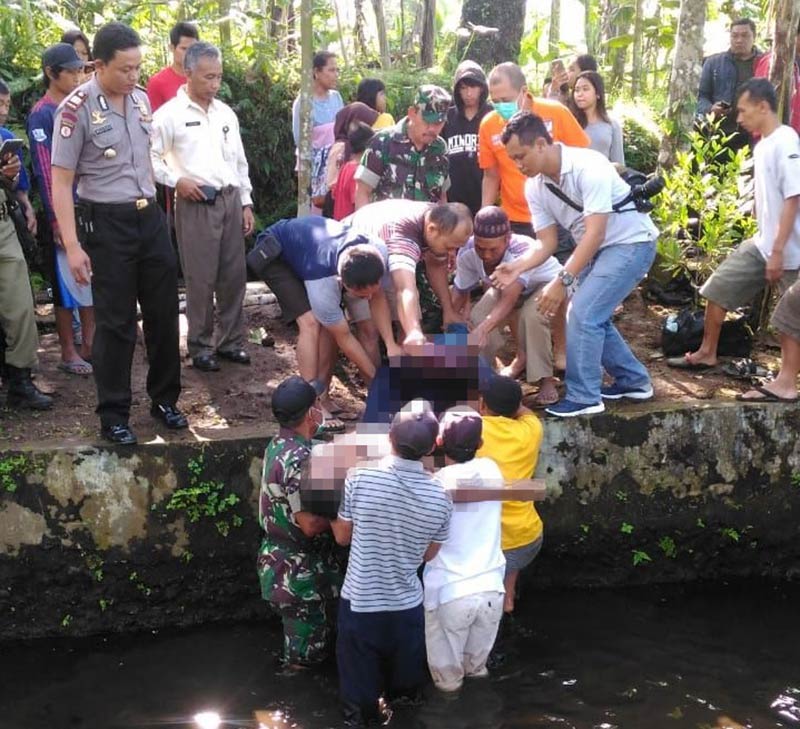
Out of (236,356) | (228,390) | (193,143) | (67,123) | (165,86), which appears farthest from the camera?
(165,86)

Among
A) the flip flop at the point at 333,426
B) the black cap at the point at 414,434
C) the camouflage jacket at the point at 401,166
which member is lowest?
the flip flop at the point at 333,426

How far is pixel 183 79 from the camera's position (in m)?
7.31

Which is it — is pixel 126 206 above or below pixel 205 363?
above

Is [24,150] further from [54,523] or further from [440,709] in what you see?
[440,709]

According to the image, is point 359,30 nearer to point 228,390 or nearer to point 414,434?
point 228,390

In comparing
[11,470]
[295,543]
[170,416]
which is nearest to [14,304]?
[11,470]

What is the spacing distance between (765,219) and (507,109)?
1900 mm

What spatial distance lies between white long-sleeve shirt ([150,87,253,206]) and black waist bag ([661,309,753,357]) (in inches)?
129

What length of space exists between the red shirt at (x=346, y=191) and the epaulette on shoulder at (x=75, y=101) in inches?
84.2

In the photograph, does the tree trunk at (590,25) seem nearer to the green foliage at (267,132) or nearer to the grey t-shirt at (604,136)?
the green foliage at (267,132)

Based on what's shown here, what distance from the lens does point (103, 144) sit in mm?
4871

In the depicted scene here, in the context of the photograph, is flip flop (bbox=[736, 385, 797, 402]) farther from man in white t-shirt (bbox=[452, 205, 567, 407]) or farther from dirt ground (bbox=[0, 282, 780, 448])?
man in white t-shirt (bbox=[452, 205, 567, 407])

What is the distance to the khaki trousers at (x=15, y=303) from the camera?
5.55 metres

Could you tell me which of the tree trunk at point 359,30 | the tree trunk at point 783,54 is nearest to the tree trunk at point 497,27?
the tree trunk at point 359,30
